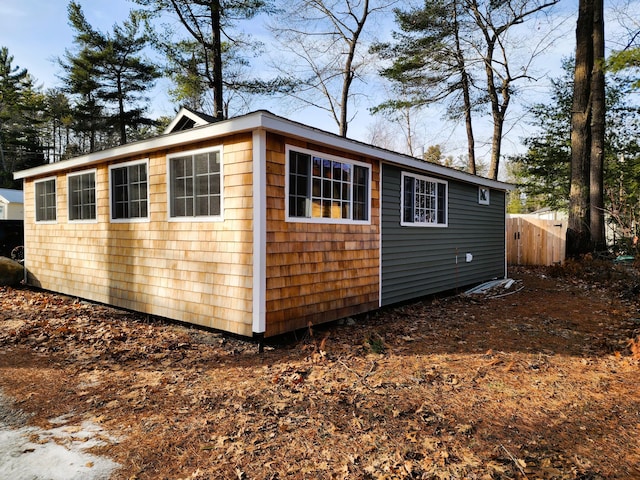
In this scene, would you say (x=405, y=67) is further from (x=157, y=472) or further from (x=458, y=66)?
(x=157, y=472)

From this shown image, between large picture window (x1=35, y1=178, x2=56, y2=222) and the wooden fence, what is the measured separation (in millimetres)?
13641

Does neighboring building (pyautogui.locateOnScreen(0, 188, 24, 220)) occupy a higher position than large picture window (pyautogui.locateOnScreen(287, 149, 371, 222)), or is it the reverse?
neighboring building (pyautogui.locateOnScreen(0, 188, 24, 220))

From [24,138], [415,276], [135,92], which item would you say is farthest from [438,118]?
[24,138]

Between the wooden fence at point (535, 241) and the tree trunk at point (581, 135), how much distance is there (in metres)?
0.35

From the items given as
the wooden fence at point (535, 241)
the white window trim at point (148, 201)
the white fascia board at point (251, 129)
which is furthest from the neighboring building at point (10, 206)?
the wooden fence at point (535, 241)

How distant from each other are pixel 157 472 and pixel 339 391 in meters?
1.73

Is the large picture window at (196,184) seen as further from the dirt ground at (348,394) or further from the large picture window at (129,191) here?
the dirt ground at (348,394)

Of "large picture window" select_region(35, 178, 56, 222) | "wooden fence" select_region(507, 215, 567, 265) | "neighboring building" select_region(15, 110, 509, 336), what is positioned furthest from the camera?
"wooden fence" select_region(507, 215, 567, 265)

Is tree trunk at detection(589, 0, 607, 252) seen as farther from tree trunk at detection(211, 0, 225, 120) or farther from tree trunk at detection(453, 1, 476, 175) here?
tree trunk at detection(211, 0, 225, 120)

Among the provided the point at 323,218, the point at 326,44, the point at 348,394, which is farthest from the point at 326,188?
the point at 326,44

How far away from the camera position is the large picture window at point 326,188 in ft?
17.0

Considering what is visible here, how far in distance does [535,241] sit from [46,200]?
14.2 meters

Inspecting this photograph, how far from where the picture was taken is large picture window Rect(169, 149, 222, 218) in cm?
510

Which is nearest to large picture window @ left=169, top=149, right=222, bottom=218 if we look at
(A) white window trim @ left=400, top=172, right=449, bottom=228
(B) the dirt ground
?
(B) the dirt ground
